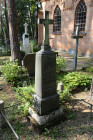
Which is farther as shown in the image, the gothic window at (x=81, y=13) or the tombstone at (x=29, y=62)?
the gothic window at (x=81, y=13)

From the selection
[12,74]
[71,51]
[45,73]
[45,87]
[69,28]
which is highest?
[69,28]

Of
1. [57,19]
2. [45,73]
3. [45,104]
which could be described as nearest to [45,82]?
[45,73]

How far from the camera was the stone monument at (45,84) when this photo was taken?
3.12 metres

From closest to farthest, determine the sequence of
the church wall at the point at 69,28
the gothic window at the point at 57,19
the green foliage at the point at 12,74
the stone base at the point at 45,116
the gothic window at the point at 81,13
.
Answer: the stone base at the point at 45,116 → the green foliage at the point at 12,74 → the church wall at the point at 69,28 → the gothic window at the point at 81,13 → the gothic window at the point at 57,19

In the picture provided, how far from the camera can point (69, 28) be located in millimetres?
14531

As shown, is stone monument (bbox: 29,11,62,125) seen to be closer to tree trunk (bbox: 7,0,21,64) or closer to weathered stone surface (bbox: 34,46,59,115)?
weathered stone surface (bbox: 34,46,59,115)

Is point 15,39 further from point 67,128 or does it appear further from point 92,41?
point 92,41

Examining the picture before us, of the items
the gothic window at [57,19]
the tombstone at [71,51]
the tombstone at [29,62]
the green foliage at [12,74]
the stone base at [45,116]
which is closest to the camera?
the stone base at [45,116]

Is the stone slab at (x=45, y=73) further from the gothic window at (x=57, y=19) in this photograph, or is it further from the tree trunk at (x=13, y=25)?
the gothic window at (x=57, y=19)

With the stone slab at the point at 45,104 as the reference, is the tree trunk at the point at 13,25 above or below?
above

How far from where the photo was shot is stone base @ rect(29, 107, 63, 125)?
3.24 m

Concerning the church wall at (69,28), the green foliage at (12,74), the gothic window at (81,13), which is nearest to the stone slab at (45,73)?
the green foliage at (12,74)

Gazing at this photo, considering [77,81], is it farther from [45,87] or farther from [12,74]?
[12,74]

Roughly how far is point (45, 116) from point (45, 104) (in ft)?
1.02
